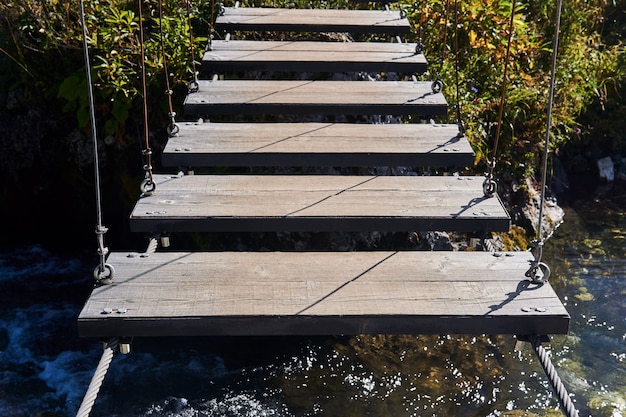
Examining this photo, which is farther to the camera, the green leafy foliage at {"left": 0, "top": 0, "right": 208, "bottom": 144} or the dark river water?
the green leafy foliage at {"left": 0, "top": 0, "right": 208, "bottom": 144}

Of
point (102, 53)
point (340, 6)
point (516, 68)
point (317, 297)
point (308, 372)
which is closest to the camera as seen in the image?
point (317, 297)

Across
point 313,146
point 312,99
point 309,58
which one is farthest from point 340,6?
point 313,146

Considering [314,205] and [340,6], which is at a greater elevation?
[340,6]

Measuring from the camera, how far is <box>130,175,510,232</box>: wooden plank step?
4219mm

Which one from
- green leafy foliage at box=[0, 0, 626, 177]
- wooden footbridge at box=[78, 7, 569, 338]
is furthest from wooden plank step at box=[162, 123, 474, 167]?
green leafy foliage at box=[0, 0, 626, 177]

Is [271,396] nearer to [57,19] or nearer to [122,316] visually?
[122,316]

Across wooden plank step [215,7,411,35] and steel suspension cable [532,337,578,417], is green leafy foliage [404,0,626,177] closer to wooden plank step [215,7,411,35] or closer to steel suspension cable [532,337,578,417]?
wooden plank step [215,7,411,35]

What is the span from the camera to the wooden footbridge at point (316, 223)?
3.43 m

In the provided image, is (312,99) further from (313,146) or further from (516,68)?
(516,68)

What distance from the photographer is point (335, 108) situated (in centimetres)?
568

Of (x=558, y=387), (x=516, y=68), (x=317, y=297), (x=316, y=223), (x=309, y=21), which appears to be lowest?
(x=558, y=387)

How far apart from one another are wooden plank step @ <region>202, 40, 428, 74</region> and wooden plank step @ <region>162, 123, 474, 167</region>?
0.97m

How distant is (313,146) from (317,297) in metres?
1.78

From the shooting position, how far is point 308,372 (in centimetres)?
521
